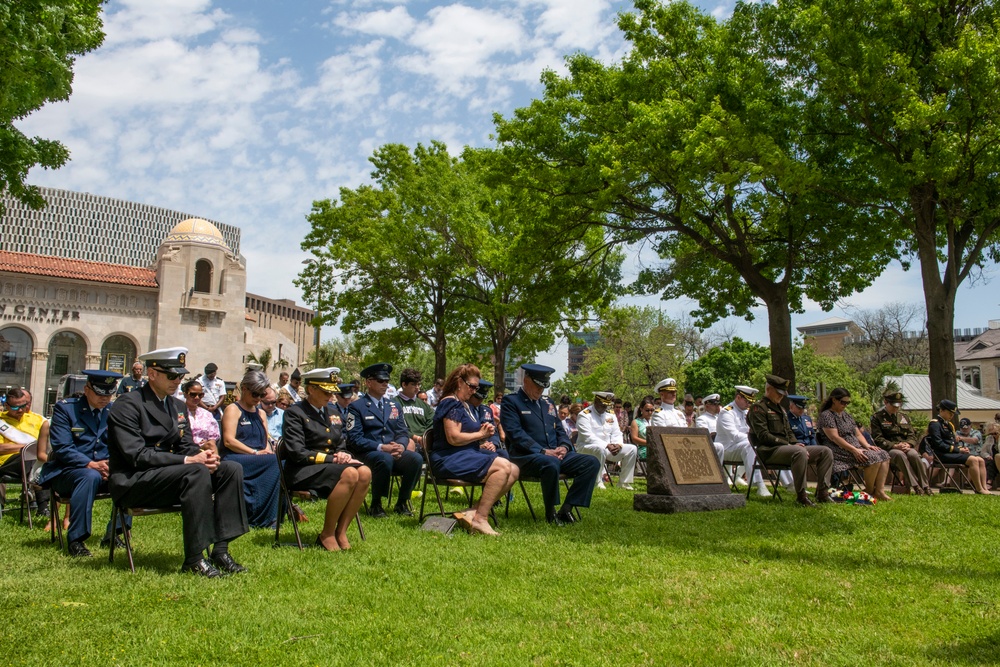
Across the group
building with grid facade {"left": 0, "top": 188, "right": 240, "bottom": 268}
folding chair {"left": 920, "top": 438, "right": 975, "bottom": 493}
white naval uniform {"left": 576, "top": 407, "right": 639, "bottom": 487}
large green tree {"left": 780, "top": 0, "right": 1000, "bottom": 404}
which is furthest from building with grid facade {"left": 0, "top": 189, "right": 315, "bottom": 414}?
building with grid facade {"left": 0, "top": 188, "right": 240, "bottom": 268}

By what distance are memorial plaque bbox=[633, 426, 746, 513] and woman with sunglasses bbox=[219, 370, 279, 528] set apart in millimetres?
4356

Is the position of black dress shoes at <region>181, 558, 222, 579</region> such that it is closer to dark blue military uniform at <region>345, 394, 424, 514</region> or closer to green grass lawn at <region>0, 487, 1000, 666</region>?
green grass lawn at <region>0, 487, 1000, 666</region>

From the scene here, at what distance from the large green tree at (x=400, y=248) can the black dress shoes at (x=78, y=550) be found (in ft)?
66.3

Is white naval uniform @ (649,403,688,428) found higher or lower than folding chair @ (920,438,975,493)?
higher

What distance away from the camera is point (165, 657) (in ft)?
12.7

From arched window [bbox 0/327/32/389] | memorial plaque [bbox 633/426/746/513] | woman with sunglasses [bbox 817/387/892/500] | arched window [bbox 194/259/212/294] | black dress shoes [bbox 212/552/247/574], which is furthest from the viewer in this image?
arched window [bbox 194/259/212/294]

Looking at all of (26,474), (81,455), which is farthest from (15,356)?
(81,455)

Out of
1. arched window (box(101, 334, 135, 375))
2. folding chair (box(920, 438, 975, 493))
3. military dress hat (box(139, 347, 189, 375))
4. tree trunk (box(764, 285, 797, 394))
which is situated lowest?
folding chair (box(920, 438, 975, 493))

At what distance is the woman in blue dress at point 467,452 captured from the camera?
25.5 feet

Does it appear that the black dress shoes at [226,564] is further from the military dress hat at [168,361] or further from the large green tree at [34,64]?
the large green tree at [34,64]

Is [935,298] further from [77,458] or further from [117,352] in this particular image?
[117,352]

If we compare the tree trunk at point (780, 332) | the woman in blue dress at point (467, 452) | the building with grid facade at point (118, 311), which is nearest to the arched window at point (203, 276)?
the building with grid facade at point (118, 311)

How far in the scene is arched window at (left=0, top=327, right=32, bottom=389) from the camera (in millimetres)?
48688

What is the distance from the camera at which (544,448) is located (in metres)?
8.84
